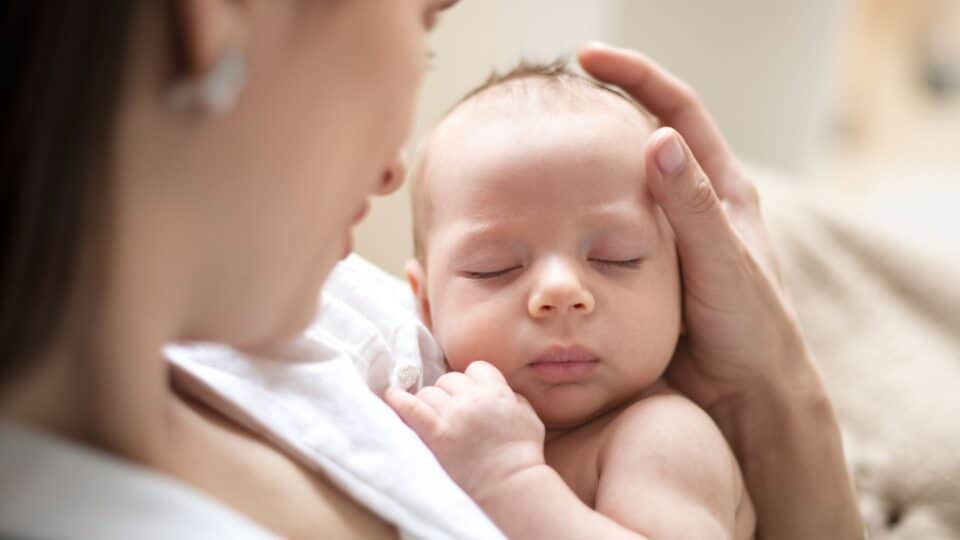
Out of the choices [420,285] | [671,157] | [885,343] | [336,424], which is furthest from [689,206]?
[885,343]

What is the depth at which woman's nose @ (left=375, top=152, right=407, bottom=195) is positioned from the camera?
2.43 ft

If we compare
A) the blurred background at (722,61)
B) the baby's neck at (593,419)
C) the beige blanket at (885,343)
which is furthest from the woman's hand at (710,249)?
the blurred background at (722,61)

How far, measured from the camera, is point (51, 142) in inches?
20.2

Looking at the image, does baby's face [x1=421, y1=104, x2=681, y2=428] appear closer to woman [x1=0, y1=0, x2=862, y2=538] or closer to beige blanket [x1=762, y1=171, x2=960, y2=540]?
woman [x1=0, y1=0, x2=862, y2=538]

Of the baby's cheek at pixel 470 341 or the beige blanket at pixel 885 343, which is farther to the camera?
the beige blanket at pixel 885 343

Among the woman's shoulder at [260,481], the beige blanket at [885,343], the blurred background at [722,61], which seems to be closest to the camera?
the woman's shoulder at [260,481]

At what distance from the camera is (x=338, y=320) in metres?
0.95

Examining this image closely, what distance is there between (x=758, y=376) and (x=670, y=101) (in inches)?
12.6

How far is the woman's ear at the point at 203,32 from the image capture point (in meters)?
0.53

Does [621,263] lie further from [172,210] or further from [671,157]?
[172,210]

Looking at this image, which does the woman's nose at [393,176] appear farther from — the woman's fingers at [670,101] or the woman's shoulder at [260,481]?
the woman's fingers at [670,101]

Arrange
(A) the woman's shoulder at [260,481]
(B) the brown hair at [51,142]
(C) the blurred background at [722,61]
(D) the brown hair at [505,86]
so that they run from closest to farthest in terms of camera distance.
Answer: (B) the brown hair at [51,142], (A) the woman's shoulder at [260,481], (D) the brown hair at [505,86], (C) the blurred background at [722,61]

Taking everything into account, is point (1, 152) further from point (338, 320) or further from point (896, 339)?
point (896, 339)

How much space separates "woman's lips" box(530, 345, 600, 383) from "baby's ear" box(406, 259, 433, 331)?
180 millimetres
